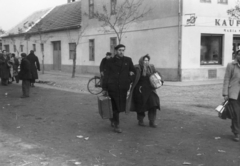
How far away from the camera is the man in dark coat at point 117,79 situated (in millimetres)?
6480

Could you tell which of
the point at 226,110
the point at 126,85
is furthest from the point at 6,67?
the point at 226,110

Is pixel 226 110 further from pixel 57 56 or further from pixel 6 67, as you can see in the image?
pixel 57 56

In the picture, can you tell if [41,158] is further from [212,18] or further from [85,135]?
[212,18]

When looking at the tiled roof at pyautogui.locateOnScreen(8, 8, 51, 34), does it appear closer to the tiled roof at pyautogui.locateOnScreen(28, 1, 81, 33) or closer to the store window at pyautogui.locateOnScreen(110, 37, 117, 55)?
the tiled roof at pyautogui.locateOnScreen(28, 1, 81, 33)

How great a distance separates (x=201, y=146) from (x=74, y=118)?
354 cm

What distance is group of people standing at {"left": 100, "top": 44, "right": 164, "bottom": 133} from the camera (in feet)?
21.3

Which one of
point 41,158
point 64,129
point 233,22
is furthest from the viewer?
point 233,22

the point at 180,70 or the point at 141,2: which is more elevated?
the point at 141,2

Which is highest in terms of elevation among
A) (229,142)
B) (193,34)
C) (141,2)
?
Answer: (141,2)

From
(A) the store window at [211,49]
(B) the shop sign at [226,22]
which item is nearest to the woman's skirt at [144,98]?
(A) the store window at [211,49]

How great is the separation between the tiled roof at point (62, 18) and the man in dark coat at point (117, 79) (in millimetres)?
20116

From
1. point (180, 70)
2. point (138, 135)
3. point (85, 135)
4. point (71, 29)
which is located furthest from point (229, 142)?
point (71, 29)

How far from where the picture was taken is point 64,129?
270 inches

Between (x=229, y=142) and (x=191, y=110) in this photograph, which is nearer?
(x=229, y=142)
